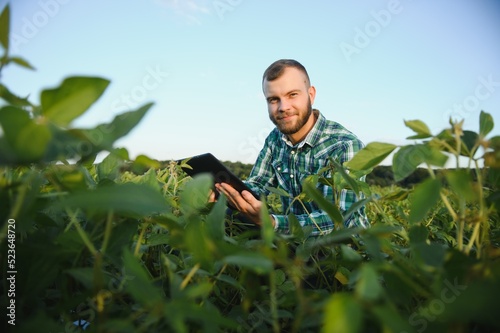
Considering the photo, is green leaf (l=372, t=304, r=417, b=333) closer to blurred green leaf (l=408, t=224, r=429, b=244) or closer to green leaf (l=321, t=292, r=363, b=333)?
green leaf (l=321, t=292, r=363, b=333)

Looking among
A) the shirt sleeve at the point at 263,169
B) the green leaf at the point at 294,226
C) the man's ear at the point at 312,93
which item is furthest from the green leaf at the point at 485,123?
the man's ear at the point at 312,93

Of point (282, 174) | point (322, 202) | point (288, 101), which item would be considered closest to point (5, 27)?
point (322, 202)

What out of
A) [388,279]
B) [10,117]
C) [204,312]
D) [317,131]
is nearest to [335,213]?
[388,279]

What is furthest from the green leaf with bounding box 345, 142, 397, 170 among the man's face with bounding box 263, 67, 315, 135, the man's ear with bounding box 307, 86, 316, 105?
the man's ear with bounding box 307, 86, 316, 105

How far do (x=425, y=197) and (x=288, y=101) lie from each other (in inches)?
102

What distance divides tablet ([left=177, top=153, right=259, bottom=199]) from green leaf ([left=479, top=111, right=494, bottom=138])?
41.5 inches

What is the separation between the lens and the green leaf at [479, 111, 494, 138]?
42 cm

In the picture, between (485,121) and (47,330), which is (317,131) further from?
(47,330)

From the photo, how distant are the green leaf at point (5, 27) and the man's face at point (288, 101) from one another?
8.38 feet

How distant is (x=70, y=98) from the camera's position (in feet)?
0.99

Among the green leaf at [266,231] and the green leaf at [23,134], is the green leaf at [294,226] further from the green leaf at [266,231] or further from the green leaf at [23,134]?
the green leaf at [23,134]

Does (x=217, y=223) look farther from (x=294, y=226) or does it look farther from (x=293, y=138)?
(x=293, y=138)

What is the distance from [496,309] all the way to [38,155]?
0.34 meters

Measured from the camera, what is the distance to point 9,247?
0.34 metres
